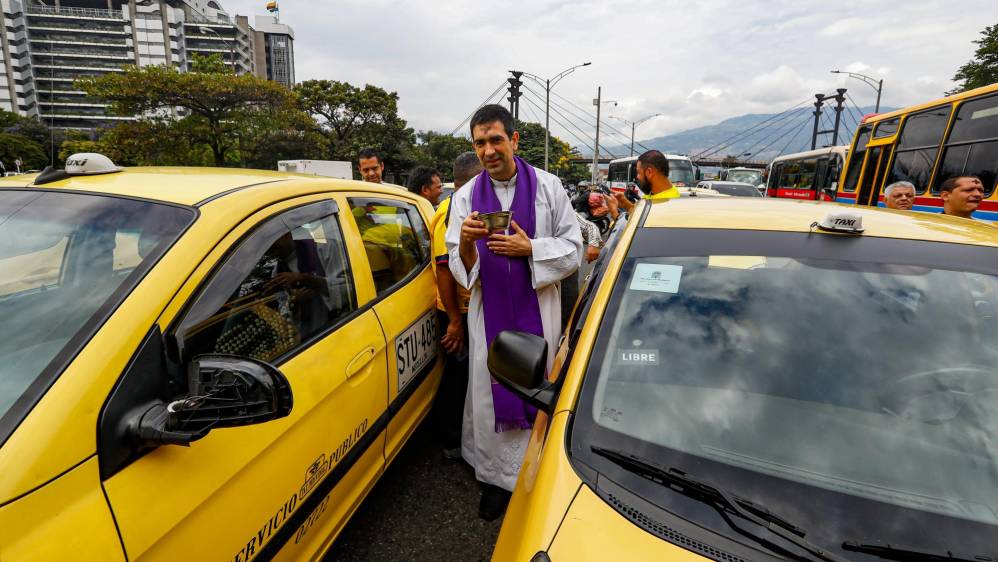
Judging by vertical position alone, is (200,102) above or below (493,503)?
above

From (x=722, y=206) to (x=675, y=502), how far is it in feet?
4.53

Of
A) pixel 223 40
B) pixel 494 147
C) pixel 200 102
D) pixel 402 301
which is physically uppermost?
pixel 223 40

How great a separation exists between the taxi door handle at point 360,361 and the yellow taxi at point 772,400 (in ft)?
2.23

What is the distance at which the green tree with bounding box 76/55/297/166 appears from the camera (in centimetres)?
2428

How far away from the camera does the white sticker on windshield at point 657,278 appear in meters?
1.56

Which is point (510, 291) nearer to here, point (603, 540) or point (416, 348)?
point (416, 348)

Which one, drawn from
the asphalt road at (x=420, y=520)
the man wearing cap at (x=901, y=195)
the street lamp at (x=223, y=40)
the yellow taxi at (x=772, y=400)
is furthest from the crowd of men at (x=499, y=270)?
the street lamp at (x=223, y=40)

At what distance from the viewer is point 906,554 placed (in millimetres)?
922

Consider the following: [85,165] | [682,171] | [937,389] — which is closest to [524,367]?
[937,389]

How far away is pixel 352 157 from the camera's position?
121 feet

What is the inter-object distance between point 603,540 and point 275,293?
53.5 inches

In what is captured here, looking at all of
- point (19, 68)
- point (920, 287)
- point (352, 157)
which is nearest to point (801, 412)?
point (920, 287)

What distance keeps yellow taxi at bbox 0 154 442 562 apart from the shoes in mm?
584

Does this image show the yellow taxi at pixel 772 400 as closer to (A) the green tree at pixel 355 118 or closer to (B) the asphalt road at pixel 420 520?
(B) the asphalt road at pixel 420 520
